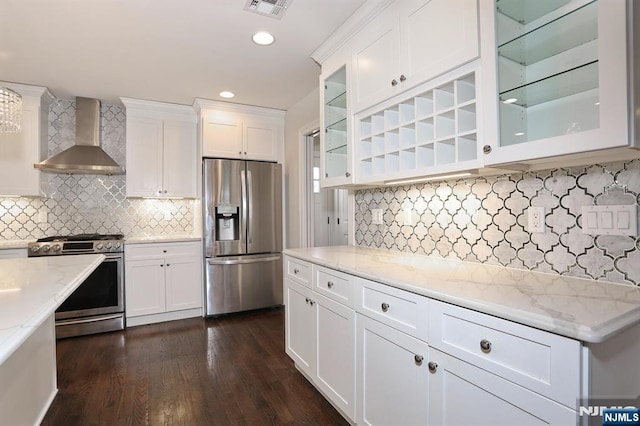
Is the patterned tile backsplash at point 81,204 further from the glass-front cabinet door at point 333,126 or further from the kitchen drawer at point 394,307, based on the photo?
the kitchen drawer at point 394,307

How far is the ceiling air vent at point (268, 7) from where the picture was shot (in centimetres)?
202

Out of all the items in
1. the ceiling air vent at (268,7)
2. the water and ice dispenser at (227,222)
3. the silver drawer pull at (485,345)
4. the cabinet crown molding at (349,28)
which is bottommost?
the silver drawer pull at (485,345)

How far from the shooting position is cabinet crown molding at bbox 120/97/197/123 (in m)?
3.68

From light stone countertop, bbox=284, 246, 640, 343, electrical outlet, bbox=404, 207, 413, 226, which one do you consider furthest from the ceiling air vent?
light stone countertop, bbox=284, 246, 640, 343

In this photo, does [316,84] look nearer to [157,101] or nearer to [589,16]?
[157,101]

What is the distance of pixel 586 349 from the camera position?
32.3 inches

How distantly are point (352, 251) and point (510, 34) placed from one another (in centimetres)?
151

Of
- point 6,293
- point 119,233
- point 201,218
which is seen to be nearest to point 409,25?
point 6,293

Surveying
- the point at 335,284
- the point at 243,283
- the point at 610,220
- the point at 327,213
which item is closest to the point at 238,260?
the point at 243,283

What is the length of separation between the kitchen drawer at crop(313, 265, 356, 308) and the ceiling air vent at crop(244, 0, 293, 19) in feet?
5.40

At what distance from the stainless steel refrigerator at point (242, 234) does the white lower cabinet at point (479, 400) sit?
9.62 feet

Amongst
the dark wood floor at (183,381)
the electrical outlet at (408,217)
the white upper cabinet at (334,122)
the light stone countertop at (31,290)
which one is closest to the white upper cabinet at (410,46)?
the white upper cabinet at (334,122)

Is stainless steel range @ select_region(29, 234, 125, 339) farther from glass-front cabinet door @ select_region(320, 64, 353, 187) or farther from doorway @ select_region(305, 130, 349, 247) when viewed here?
glass-front cabinet door @ select_region(320, 64, 353, 187)

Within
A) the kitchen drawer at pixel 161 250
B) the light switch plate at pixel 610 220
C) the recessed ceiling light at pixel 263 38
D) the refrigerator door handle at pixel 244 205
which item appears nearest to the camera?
the light switch plate at pixel 610 220
